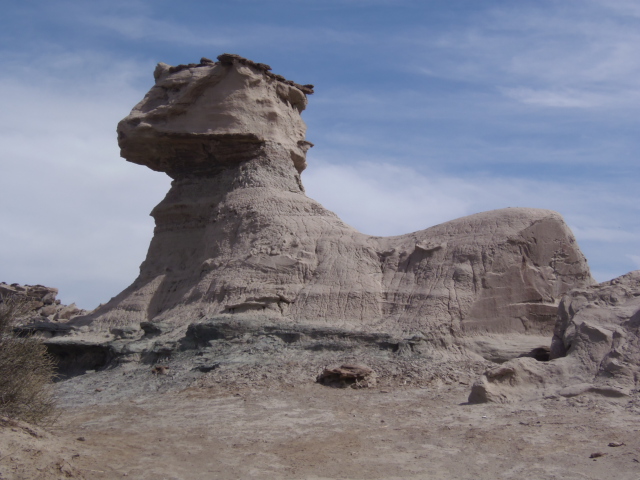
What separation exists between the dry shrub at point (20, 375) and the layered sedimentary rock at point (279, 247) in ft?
17.9

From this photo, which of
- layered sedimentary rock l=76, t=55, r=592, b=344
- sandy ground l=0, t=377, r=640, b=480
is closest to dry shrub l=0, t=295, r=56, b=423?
sandy ground l=0, t=377, r=640, b=480

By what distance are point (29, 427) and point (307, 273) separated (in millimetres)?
7903

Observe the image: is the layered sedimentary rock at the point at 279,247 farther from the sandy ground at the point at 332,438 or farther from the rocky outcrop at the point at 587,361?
the sandy ground at the point at 332,438

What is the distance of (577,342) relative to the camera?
1203 centimetres

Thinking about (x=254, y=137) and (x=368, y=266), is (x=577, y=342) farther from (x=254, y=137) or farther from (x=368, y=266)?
(x=254, y=137)

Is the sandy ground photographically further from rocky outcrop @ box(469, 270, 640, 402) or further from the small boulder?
rocky outcrop @ box(469, 270, 640, 402)

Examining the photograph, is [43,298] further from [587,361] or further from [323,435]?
[587,361]

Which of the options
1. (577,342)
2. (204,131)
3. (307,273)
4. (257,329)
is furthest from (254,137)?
(577,342)

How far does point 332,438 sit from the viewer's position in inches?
409

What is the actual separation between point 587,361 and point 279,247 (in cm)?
738

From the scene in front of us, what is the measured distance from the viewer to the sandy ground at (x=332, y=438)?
28.9ft

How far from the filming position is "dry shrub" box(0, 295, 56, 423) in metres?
9.84

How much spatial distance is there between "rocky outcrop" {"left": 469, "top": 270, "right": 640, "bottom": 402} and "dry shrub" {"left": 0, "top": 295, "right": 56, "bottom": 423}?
6.19 m

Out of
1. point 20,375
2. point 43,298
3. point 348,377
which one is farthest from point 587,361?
point 43,298
